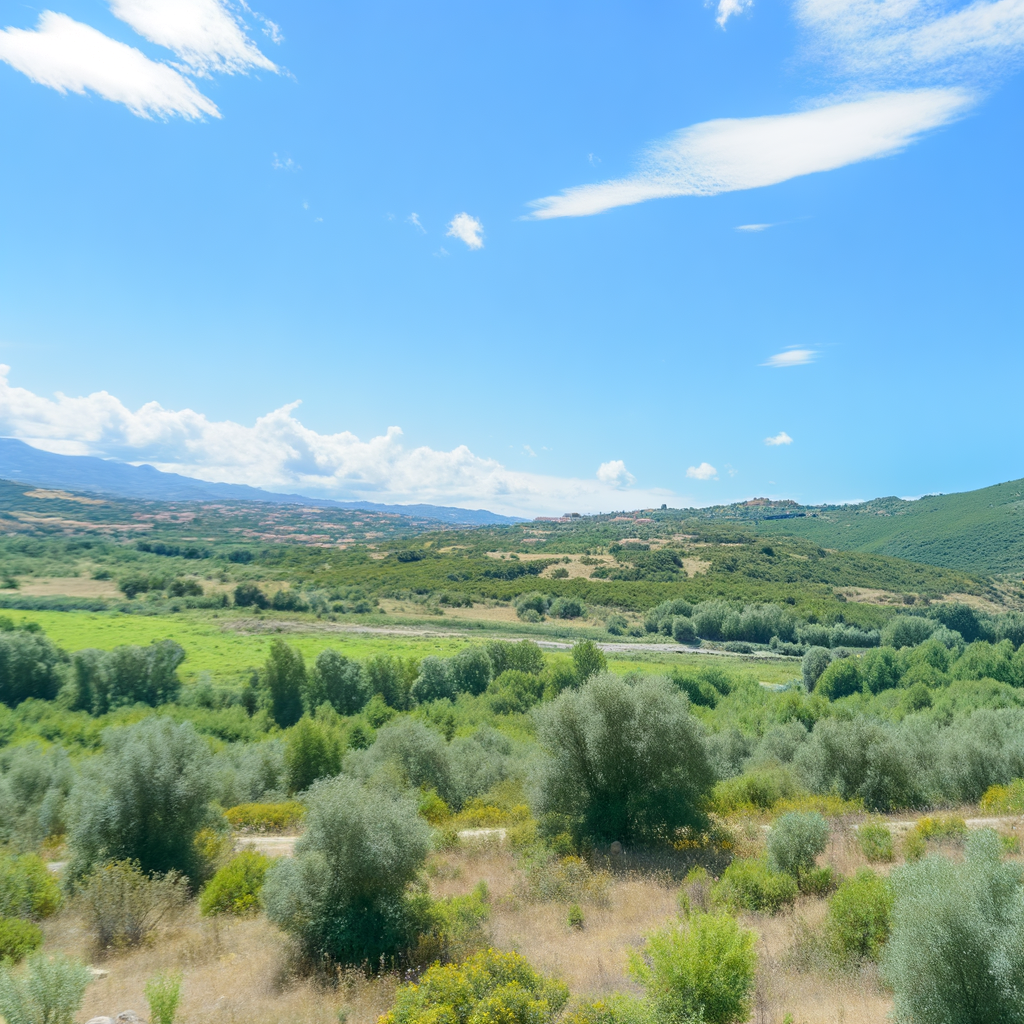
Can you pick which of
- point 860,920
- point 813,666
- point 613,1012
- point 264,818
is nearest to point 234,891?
point 264,818

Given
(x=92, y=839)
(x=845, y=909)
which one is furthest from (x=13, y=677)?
(x=845, y=909)

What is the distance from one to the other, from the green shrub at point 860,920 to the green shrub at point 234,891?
40.7 ft

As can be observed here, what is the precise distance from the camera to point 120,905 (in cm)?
1284

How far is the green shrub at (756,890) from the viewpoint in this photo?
43.5 feet

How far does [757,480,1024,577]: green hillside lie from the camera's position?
13838 cm

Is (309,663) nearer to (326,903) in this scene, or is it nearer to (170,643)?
(170,643)

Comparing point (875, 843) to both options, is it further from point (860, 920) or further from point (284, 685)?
point (284, 685)

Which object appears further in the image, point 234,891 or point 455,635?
point 455,635

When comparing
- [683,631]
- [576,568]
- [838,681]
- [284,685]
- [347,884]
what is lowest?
[683,631]

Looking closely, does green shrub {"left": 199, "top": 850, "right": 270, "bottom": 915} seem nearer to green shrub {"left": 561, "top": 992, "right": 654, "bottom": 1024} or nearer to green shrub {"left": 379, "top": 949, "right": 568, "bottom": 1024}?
green shrub {"left": 379, "top": 949, "right": 568, "bottom": 1024}

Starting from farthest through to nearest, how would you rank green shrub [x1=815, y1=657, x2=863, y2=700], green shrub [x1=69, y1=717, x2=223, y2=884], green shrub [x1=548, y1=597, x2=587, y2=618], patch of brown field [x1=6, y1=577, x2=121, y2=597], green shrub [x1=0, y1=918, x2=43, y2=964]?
green shrub [x1=548, y1=597, x2=587, y2=618] < patch of brown field [x1=6, y1=577, x2=121, y2=597] < green shrub [x1=815, y1=657, x2=863, y2=700] < green shrub [x1=69, y1=717, x2=223, y2=884] < green shrub [x1=0, y1=918, x2=43, y2=964]

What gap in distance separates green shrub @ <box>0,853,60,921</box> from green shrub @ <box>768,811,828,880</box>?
17287mm

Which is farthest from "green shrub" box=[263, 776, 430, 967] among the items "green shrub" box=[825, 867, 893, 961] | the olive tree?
"green shrub" box=[825, 867, 893, 961]

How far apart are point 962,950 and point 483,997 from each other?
6.32 metres
